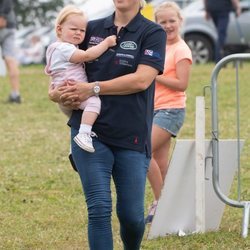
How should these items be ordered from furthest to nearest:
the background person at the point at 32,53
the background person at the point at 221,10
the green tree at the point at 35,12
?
the green tree at the point at 35,12
the background person at the point at 32,53
the background person at the point at 221,10

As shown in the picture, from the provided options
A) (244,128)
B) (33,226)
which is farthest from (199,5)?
(33,226)

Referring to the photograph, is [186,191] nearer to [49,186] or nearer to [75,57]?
[75,57]

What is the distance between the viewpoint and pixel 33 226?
295 inches

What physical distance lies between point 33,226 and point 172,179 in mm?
1220

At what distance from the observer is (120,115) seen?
5539 mm

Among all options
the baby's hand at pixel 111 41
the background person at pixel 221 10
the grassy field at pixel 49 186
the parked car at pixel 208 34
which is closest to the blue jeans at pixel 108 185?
the baby's hand at pixel 111 41

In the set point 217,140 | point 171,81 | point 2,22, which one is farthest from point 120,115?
point 2,22

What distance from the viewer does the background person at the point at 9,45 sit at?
14.6 m

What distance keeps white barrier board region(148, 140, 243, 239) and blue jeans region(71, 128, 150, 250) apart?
1.28 m

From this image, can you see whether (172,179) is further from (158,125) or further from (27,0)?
(27,0)

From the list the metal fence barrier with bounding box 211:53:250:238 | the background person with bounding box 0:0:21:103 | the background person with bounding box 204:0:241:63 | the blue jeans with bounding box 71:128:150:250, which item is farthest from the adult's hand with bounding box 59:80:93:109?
the background person with bounding box 204:0:241:63

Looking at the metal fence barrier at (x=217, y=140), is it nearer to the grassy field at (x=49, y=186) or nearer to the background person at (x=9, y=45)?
the grassy field at (x=49, y=186)

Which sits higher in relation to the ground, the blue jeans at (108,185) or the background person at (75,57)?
the background person at (75,57)

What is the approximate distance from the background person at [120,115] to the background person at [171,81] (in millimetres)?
1513
